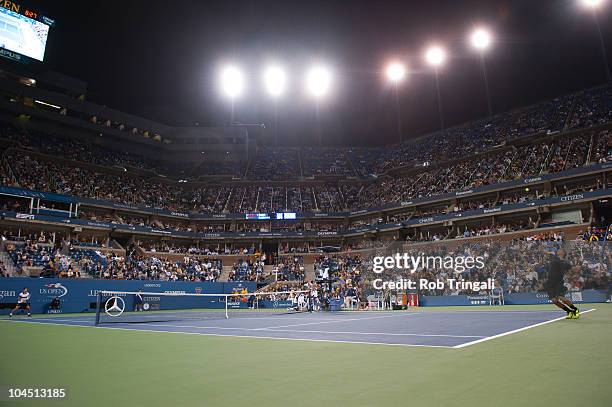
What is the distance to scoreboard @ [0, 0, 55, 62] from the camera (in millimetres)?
41312

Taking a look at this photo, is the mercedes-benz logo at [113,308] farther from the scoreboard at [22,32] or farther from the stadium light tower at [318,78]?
the scoreboard at [22,32]

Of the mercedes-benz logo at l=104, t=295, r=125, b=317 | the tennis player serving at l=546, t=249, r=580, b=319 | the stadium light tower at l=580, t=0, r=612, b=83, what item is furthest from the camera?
the stadium light tower at l=580, t=0, r=612, b=83

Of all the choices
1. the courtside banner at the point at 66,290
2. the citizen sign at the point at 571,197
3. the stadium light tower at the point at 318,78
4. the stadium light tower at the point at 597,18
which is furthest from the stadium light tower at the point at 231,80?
the citizen sign at the point at 571,197

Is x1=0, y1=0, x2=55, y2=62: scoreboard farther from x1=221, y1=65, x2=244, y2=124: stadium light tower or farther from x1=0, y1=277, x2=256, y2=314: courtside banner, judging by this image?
x1=0, y1=277, x2=256, y2=314: courtside banner

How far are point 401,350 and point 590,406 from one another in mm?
3751

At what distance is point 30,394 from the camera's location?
4.08 m

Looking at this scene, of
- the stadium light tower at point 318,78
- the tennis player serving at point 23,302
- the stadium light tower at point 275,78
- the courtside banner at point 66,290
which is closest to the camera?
the tennis player serving at point 23,302

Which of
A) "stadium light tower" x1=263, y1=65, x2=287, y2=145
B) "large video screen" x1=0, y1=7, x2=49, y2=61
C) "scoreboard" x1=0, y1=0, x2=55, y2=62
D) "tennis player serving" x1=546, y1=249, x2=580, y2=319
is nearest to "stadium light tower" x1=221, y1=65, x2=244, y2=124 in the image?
"stadium light tower" x1=263, y1=65, x2=287, y2=145

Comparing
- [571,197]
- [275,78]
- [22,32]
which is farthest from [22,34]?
[571,197]

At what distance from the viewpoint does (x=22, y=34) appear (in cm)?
4241

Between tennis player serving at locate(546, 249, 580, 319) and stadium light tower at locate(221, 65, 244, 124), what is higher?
stadium light tower at locate(221, 65, 244, 124)

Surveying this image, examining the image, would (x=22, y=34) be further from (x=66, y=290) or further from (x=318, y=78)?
(x=318, y=78)

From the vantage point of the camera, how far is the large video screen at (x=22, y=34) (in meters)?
41.3

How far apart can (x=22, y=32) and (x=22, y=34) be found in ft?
0.66
